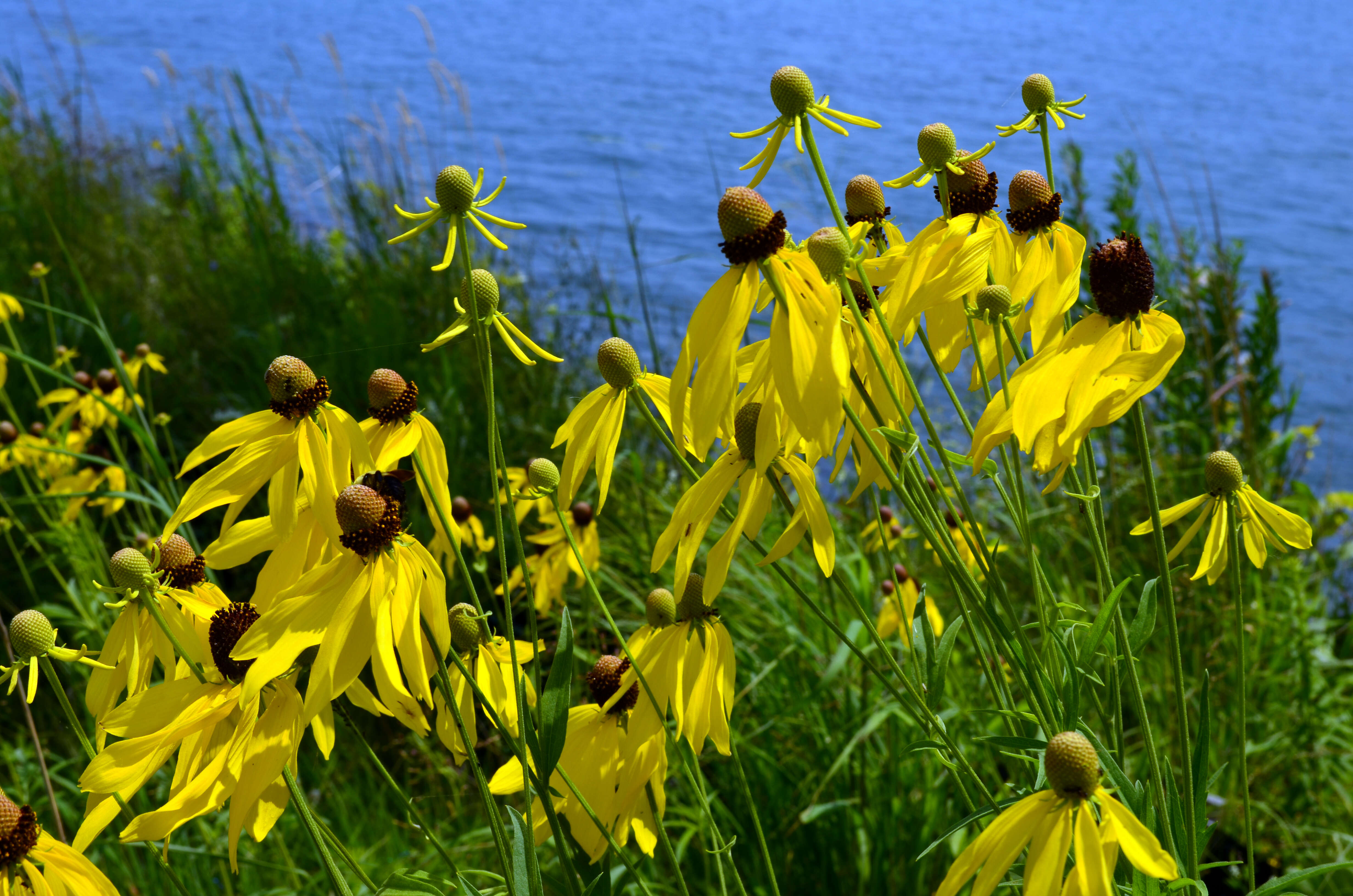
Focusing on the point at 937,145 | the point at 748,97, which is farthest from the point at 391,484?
the point at 748,97

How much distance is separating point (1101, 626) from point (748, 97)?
8908mm

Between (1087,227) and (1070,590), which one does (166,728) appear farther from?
(1087,227)

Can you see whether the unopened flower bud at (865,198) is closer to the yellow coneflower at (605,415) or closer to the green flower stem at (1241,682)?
the yellow coneflower at (605,415)

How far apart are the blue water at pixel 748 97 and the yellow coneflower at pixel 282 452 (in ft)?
7.30

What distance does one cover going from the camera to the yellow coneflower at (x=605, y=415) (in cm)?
108

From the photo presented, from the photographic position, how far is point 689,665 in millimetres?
1159

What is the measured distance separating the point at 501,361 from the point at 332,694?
10.3ft

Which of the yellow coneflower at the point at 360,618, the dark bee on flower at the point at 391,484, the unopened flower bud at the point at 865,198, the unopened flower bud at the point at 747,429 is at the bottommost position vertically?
the yellow coneflower at the point at 360,618

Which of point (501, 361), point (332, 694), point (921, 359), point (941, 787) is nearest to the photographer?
point (332, 694)

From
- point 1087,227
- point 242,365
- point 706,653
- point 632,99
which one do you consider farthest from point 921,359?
point 632,99

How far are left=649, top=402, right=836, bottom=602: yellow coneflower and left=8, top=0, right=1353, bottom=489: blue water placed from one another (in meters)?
2.20

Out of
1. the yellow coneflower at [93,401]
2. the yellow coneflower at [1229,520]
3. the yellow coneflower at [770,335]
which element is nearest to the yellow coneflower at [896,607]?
the yellow coneflower at [1229,520]

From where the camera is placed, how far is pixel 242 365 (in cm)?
401

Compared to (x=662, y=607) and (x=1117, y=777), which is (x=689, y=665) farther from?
(x=1117, y=777)
